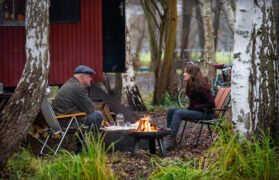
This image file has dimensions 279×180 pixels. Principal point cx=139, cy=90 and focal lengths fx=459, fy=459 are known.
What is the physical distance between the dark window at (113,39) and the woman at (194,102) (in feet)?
14.8

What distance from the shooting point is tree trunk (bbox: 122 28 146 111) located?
13281 millimetres

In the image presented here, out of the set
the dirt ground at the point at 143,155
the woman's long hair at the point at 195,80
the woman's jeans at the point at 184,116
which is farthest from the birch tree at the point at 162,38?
the woman's jeans at the point at 184,116

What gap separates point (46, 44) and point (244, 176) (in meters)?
3.00

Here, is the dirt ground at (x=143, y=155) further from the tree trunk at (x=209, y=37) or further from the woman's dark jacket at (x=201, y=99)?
the tree trunk at (x=209, y=37)

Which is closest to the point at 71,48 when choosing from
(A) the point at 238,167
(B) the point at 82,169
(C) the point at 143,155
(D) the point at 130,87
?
(D) the point at 130,87

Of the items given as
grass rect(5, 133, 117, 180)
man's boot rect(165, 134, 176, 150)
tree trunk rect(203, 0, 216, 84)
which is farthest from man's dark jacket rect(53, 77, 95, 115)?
tree trunk rect(203, 0, 216, 84)

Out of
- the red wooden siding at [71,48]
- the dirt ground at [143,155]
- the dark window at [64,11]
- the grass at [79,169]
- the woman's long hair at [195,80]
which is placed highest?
the dark window at [64,11]

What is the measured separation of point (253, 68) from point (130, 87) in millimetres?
7732

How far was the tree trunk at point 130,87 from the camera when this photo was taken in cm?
1328

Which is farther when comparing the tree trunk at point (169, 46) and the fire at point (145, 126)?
the tree trunk at point (169, 46)

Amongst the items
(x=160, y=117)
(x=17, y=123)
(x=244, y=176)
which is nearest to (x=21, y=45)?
(x=160, y=117)

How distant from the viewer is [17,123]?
552 cm

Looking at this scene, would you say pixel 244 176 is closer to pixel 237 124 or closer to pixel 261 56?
pixel 237 124

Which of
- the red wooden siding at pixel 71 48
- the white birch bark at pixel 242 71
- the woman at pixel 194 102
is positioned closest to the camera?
the white birch bark at pixel 242 71
